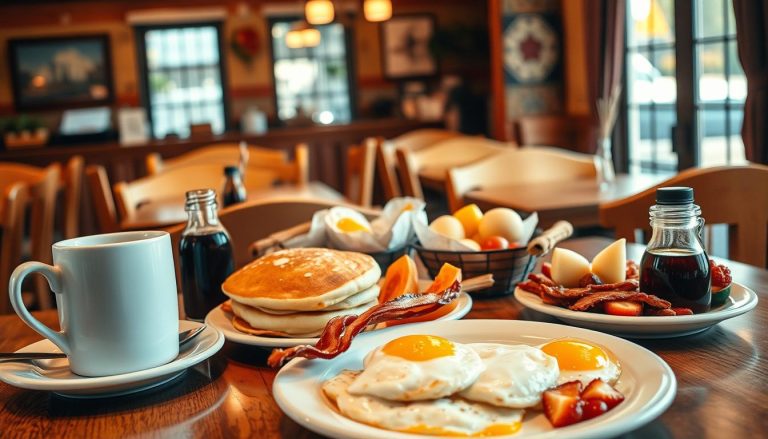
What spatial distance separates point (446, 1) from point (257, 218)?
27.5 ft

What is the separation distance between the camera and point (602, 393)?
2.30ft

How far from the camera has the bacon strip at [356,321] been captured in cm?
83

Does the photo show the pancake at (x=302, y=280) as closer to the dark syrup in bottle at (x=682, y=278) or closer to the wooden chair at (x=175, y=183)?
the dark syrup in bottle at (x=682, y=278)

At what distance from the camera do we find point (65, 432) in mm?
795

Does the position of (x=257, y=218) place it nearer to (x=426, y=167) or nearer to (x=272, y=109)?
(x=426, y=167)

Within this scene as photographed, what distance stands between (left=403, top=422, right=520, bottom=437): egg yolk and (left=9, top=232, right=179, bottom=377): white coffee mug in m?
0.34

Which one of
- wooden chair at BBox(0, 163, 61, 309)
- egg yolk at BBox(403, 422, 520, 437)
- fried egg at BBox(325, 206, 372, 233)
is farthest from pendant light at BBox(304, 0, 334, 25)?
egg yolk at BBox(403, 422, 520, 437)

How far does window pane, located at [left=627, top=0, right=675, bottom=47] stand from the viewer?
17.0 ft

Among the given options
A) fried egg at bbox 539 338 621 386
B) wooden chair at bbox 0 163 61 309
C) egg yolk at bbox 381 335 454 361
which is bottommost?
wooden chair at bbox 0 163 61 309

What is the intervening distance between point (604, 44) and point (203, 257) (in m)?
5.02

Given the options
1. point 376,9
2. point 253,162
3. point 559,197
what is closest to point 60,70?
point 376,9

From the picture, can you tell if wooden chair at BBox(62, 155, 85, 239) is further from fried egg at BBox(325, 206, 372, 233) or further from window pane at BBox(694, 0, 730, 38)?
window pane at BBox(694, 0, 730, 38)

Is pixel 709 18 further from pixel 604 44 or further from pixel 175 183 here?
pixel 175 183

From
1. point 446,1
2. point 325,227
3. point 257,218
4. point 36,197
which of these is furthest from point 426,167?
point 446,1
